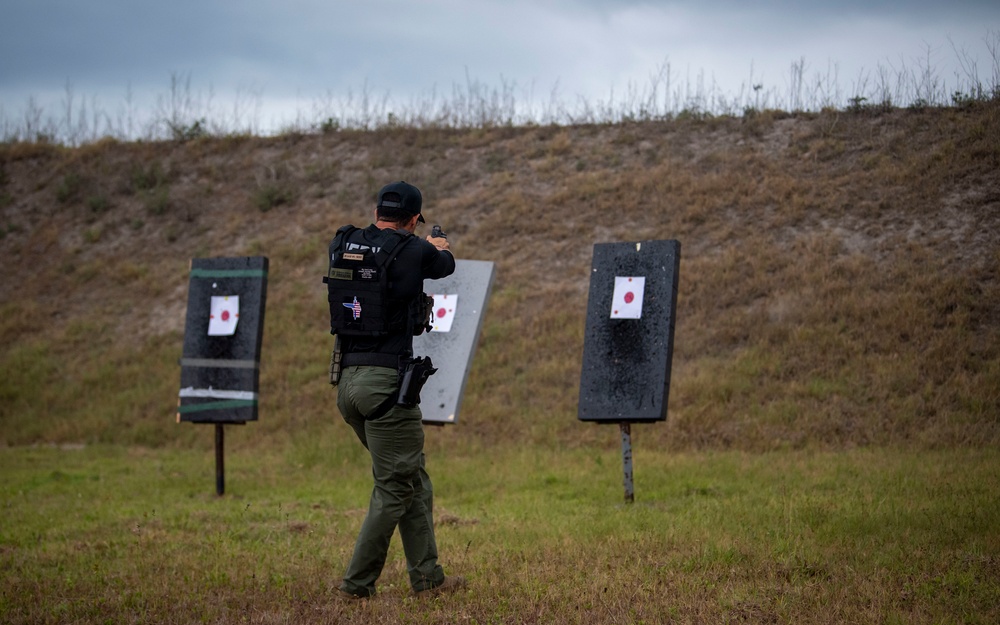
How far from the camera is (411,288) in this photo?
571cm

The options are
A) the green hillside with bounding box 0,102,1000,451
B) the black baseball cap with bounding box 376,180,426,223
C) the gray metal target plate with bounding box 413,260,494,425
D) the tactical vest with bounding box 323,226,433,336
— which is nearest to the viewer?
the tactical vest with bounding box 323,226,433,336

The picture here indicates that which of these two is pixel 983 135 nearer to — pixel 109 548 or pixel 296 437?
pixel 296 437

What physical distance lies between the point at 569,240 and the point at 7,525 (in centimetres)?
1175

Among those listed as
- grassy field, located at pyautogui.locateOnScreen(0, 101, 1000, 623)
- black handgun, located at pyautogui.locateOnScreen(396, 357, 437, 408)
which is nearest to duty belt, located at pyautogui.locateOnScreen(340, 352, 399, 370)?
black handgun, located at pyautogui.locateOnScreen(396, 357, 437, 408)

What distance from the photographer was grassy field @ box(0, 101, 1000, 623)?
6.24 m

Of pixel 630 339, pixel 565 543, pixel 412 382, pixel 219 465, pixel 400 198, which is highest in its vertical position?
pixel 400 198

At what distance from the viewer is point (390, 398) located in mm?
5602

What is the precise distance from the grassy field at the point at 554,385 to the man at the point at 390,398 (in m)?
0.28

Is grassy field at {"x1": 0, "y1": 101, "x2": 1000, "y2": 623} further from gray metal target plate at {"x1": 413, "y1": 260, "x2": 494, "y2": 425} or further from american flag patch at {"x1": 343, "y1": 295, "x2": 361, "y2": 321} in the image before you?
american flag patch at {"x1": 343, "y1": 295, "x2": 361, "y2": 321}

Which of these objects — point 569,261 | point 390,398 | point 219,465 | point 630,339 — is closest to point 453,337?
point 630,339

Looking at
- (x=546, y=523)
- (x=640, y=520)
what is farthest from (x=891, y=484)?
(x=546, y=523)

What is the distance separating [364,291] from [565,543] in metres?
2.74

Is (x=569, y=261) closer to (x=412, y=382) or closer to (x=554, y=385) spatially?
(x=554, y=385)

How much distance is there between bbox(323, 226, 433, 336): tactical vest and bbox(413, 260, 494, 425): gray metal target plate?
341 cm
